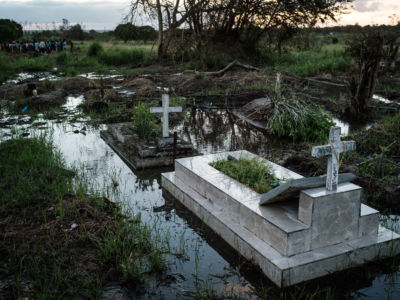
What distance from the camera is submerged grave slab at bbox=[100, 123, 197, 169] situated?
775 cm

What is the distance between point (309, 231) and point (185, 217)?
202 cm

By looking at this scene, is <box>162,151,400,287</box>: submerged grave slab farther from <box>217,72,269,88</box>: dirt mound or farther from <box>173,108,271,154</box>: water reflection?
<box>217,72,269,88</box>: dirt mound

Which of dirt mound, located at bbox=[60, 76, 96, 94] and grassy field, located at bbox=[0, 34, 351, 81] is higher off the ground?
grassy field, located at bbox=[0, 34, 351, 81]

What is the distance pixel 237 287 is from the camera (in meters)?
4.09

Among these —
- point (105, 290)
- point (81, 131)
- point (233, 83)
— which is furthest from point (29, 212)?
point (233, 83)

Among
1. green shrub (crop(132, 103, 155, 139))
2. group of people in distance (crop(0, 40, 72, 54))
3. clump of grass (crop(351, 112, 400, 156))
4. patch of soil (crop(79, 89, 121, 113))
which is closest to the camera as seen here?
clump of grass (crop(351, 112, 400, 156))

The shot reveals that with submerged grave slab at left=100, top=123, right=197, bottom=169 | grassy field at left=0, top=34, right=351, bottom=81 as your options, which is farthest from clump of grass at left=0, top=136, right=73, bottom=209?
grassy field at left=0, top=34, right=351, bottom=81

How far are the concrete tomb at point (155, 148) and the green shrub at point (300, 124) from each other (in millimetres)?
2493

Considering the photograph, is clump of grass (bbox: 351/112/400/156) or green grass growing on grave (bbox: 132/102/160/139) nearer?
clump of grass (bbox: 351/112/400/156)

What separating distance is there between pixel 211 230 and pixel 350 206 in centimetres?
179

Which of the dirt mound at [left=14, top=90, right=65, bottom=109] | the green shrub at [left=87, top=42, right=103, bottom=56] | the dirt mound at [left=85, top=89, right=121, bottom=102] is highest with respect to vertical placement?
the green shrub at [left=87, top=42, right=103, bottom=56]

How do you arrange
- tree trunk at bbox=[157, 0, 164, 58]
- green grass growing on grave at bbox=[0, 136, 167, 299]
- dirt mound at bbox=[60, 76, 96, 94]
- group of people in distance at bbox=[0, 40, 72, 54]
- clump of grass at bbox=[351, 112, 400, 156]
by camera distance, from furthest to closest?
1. group of people in distance at bbox=[0, 40, 72, 54]
2. tree trunk at bbox=[157, 0, 164, 58]
3. dirt mound at bbox=[60, 76, 96, 94]
4. clump of grass at bbox=[351, 112, 400, 156]
5. green grass growing on grave at bbox=[0, 136, 167, 299]

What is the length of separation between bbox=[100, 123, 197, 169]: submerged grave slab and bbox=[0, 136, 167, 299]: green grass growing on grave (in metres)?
1.37

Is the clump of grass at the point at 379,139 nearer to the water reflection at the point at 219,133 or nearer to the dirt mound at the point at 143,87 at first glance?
the water reflection at the point at 219,133
